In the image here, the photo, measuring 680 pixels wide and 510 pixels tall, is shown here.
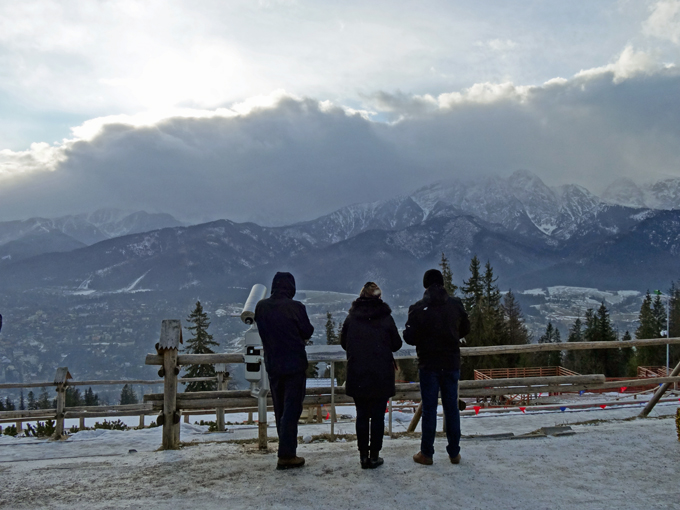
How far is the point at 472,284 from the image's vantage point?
2280 inches

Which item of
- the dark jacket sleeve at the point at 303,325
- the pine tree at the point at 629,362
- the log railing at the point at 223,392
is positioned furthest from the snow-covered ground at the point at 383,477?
the pine tree at the point at 629,362

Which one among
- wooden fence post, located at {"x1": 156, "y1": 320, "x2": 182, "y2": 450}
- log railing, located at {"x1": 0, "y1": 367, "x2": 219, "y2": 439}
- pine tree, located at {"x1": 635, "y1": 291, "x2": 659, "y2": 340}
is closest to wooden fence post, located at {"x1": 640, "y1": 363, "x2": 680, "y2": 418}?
wooden fence post, located at {"x1": 156, "y1": 320, "x2": 182, "y2": 450}

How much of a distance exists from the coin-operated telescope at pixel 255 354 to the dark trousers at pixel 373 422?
4.18ft

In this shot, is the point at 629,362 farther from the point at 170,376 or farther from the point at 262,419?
the point at 170,376

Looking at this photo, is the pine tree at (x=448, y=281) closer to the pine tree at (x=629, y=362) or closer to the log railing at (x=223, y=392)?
the pine tree at (x=629, y=362)

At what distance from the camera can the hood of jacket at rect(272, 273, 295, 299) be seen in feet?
17.3

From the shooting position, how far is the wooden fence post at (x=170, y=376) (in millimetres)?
6191

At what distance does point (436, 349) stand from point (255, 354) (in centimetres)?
210

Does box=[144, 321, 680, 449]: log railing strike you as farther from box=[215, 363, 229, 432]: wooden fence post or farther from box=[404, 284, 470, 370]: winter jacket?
box=[215, 363, 229, 432]: wooden fence post

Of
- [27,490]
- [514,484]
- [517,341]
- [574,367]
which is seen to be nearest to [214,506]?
[27,490]

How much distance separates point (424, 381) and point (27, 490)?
4047mm

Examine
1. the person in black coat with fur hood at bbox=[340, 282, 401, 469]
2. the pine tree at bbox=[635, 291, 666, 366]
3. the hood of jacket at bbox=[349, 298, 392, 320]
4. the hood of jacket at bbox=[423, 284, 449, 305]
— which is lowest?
the pine tree at bbox=[635, 291, 666, 366]

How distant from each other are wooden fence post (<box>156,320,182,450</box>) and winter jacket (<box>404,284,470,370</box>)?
2994 mm

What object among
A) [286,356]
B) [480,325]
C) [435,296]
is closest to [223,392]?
[286,356]
